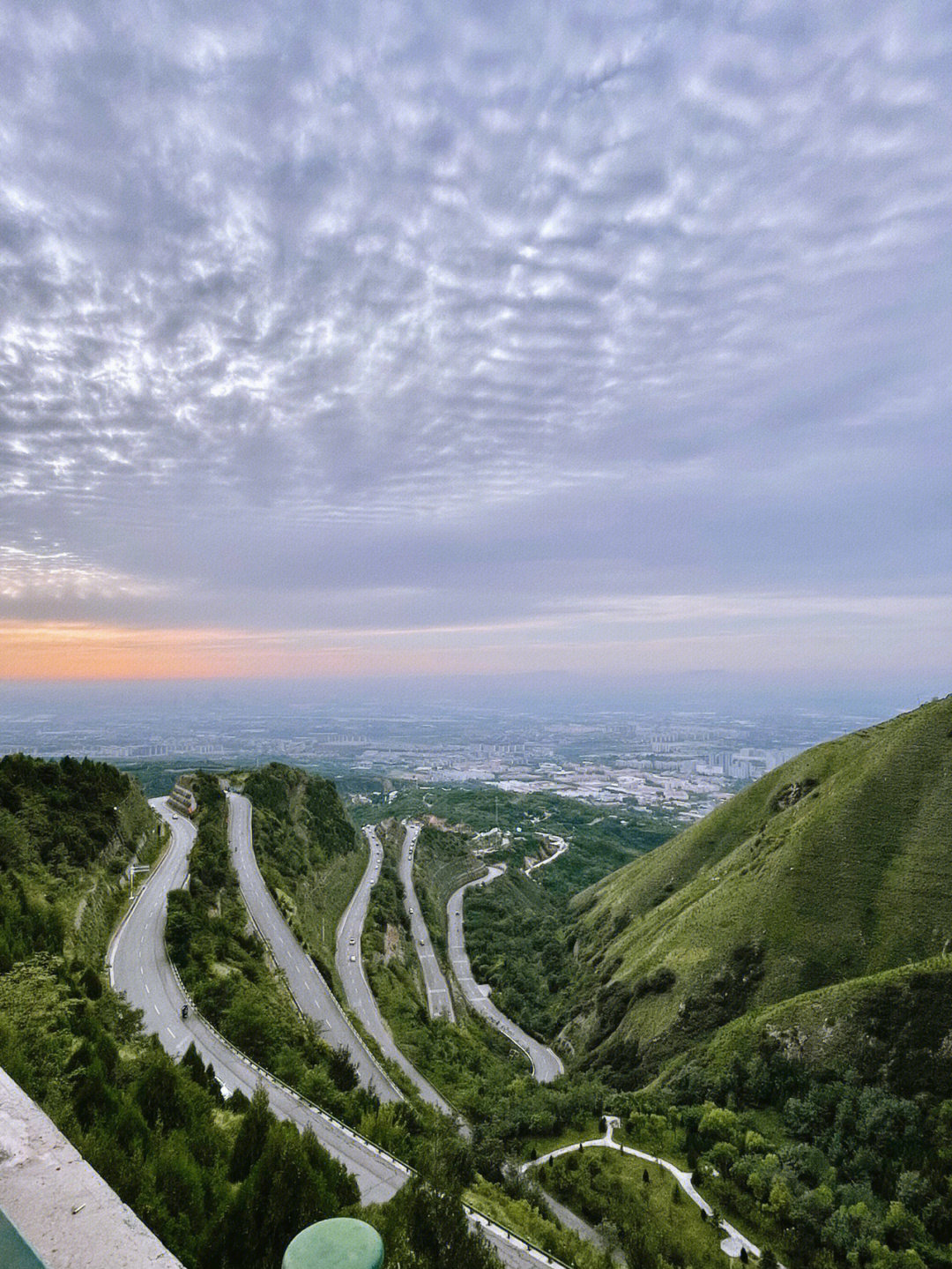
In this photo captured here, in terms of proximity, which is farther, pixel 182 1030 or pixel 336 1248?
pixel 182 1030

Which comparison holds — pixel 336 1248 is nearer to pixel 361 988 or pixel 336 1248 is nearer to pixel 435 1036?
pixel 435 1036

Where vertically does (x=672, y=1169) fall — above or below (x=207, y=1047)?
below

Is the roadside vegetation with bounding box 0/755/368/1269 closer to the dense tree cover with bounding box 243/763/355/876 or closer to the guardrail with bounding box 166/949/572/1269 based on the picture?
the guardrail with bounding box 166/949/572/1269

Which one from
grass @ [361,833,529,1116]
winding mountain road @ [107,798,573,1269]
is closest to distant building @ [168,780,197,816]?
winding mountain road @ [107,798,573,1269]

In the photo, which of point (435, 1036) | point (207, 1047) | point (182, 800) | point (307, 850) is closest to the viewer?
point (207, 1047)

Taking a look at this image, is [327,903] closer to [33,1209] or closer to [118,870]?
[118,870]

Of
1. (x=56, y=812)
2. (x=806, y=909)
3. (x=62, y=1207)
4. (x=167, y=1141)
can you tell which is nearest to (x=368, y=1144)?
(x=167, y=1141)
